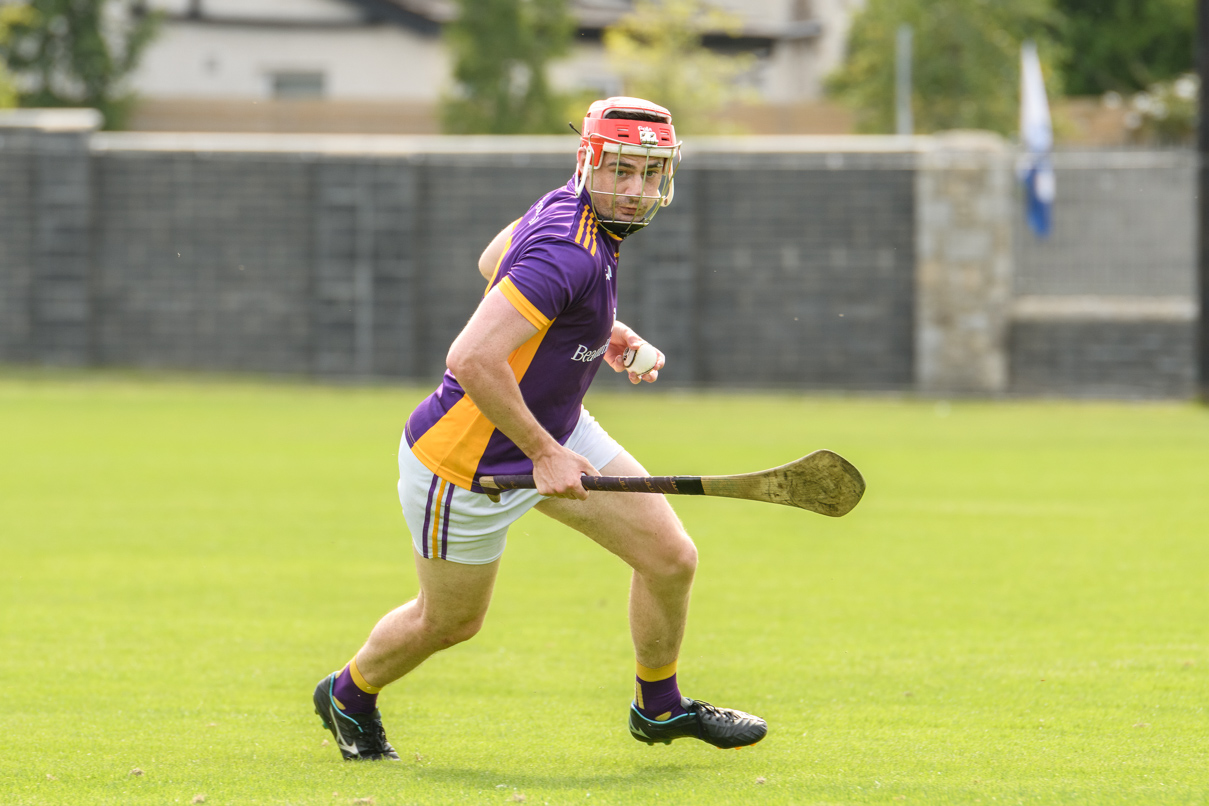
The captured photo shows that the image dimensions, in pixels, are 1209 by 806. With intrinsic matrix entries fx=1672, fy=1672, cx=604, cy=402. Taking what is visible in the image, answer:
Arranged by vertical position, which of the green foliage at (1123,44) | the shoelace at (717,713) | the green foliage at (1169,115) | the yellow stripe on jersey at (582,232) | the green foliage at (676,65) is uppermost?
the green foliage at (1123,44)

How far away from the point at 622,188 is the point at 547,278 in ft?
1.43

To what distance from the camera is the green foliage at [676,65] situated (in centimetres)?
3853

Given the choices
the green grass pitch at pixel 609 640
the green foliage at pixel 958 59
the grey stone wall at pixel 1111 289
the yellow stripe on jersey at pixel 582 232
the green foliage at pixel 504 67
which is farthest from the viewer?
the green foliage at pixel 958 59

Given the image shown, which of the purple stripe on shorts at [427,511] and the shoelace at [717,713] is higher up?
the purple stripe on shorts at [427,511]

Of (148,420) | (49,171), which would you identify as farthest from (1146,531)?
(49,171)

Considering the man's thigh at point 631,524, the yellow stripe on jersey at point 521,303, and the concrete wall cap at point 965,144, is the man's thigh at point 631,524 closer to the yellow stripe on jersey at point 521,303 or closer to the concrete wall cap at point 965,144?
the yellow stripe on jersey at point 521,303

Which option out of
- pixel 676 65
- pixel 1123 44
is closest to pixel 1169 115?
pixel 676 65

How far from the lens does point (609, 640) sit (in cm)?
723

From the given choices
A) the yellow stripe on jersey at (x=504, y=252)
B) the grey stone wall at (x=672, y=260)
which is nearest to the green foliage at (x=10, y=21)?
the grey stone wall at (x=672, y=260)

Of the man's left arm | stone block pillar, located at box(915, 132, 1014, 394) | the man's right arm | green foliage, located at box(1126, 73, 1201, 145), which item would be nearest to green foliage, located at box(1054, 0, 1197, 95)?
green foliage, located at box(1126, 73, 1201, 145)

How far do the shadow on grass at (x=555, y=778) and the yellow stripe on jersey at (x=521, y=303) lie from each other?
4.39 ft

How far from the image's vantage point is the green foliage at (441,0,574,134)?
36.2 m

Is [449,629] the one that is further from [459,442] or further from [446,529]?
[459,442]

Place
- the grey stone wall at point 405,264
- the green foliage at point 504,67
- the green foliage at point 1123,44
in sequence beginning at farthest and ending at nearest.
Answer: the green foliage at point 1123,44, the green foliage at point 504,67, the grey stone wall at point 405,264
